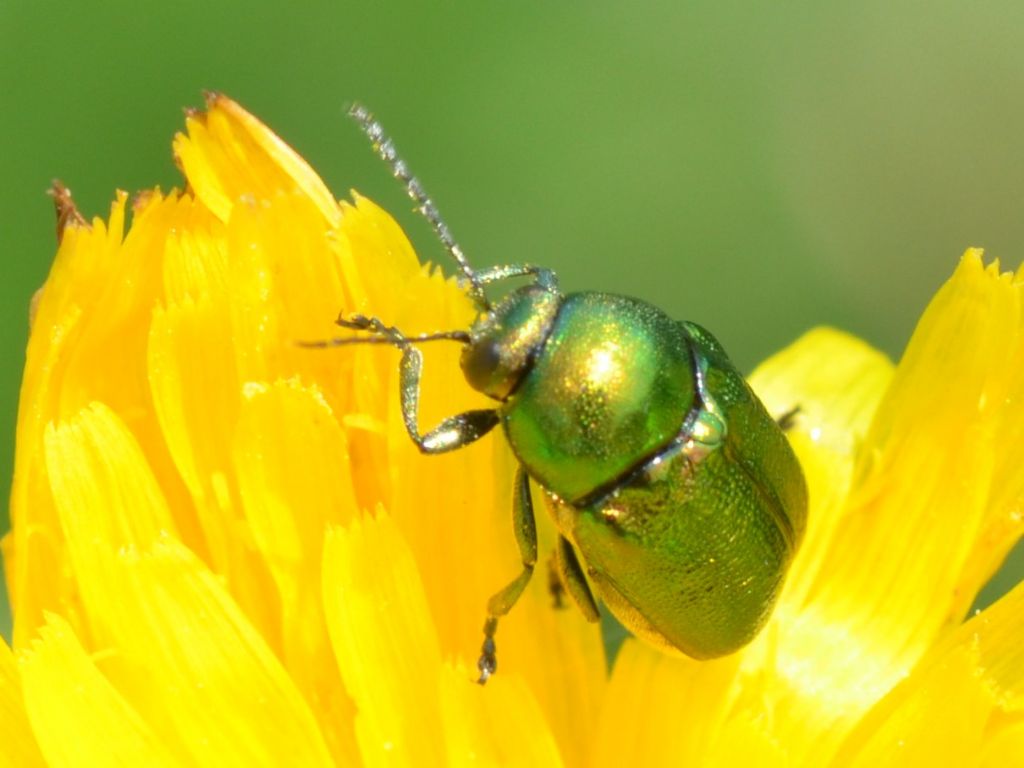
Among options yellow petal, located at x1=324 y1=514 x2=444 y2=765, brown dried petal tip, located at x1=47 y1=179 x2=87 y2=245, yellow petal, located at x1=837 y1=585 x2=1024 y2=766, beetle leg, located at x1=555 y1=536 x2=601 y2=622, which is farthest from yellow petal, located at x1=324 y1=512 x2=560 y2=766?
brown dried petal tip, located at x1=47 y1=179 x2=87 y2=245

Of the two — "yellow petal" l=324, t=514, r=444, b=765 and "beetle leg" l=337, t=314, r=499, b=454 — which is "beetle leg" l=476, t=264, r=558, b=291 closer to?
"beetle leg" l=337, t=314, r=499, b=454

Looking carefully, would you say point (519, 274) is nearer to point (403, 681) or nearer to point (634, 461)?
point (634, 461)

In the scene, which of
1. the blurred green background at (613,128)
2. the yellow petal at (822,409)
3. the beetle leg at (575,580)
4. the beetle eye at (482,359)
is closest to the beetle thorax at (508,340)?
the beetle eye at (482,359)

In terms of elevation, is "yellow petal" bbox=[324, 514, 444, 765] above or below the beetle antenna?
below

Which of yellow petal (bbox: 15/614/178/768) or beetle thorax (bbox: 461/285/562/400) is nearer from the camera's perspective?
yellow petal (bbox: 15/614/178/768)

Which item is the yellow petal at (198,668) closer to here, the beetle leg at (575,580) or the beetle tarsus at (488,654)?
the beetle tarsus at (488,654)

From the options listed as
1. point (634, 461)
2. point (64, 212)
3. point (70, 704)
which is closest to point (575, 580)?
point (634, 461)

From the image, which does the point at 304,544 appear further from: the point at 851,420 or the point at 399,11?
the point at 399,11

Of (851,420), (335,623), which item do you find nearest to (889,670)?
(851,420)
